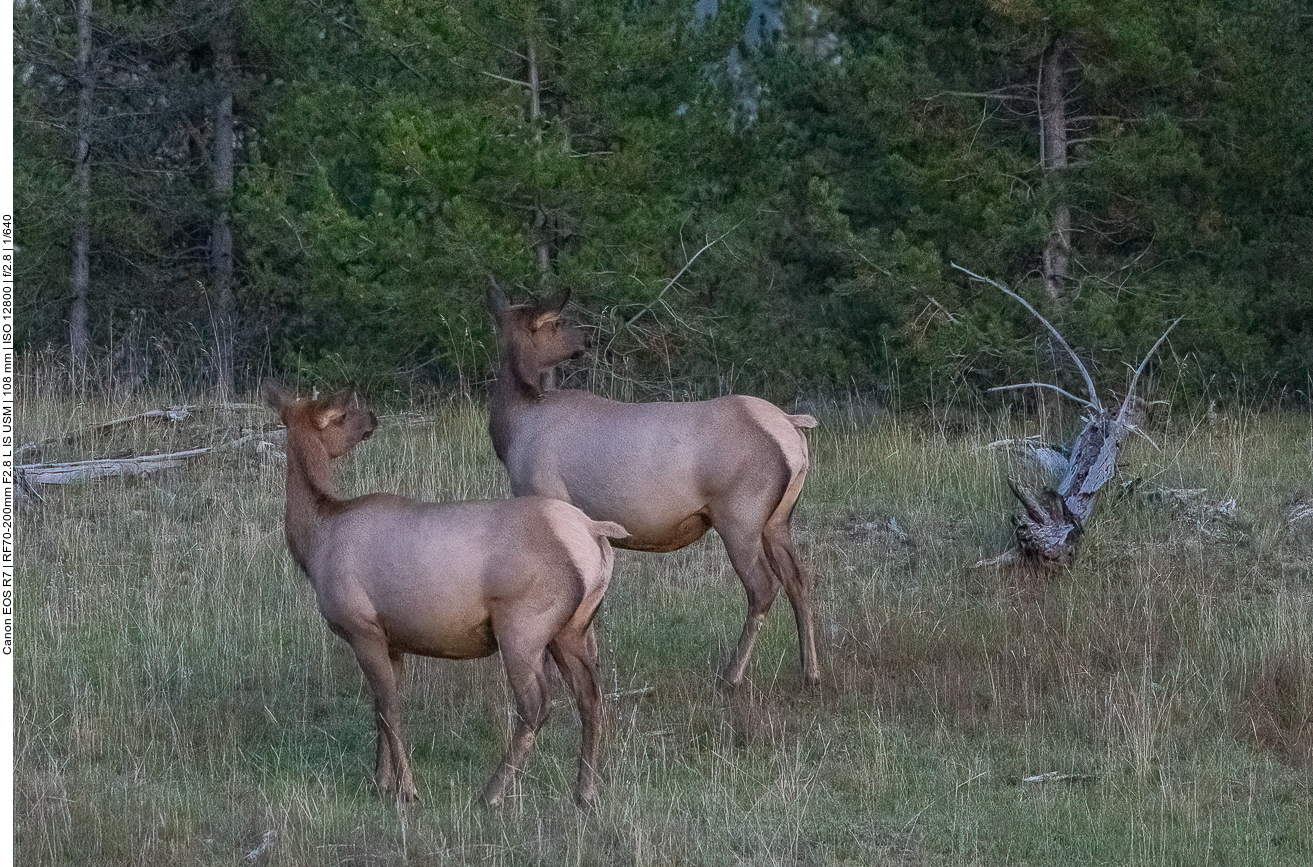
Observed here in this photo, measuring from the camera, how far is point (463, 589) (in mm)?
5750

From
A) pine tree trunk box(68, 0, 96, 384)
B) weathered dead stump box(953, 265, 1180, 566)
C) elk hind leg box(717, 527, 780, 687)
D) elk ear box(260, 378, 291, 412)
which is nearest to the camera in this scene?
elk ear box(260, 378, 291, 412)

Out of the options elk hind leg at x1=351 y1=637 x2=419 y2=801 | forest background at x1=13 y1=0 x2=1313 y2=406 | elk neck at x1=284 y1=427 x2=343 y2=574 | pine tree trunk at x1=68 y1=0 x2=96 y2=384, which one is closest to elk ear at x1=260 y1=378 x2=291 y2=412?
elk neck at x1=284 y1=427 x2=343 y2=574

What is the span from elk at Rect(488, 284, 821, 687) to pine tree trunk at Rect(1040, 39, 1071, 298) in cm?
903

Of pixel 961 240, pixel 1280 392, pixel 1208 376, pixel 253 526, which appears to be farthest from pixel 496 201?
pixel 1280 392

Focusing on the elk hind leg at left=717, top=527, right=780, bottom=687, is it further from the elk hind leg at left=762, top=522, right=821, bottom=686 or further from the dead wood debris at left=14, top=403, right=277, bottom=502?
the dead wood debris at left=14, top=403, right=277, bottom=502

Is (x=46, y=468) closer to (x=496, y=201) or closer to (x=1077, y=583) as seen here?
(x=496, y=201)

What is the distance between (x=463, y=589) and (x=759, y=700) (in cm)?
217

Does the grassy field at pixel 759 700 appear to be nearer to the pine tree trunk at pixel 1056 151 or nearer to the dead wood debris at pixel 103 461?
the dead wood debris at pixel 103 461

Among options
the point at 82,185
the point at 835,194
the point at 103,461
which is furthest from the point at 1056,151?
the point at 82,185

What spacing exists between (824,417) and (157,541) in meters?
8.05

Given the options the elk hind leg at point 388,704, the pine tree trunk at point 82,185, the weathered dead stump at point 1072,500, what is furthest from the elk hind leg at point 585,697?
the pine tree trunk at point 82,185

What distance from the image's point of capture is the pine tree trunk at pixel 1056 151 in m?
15.8

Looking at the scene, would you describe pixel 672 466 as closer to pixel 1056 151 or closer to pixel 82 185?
pixel 1056 151

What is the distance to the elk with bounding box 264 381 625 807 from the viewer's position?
18.7 ft
